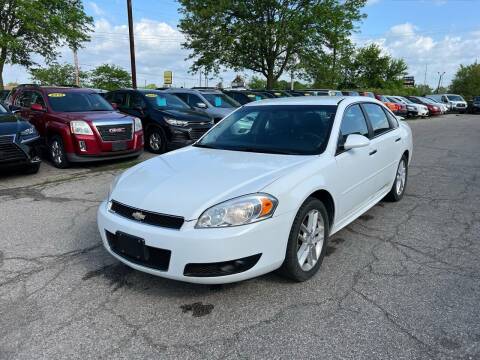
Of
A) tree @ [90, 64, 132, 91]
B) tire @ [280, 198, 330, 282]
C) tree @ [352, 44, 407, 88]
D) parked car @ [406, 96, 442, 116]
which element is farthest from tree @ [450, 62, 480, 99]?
tire @ [280, 198, 330, 282]

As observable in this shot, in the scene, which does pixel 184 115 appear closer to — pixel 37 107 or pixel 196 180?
pixel 37 107

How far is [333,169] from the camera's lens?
144 inches

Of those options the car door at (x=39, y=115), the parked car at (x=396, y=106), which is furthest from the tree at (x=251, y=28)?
the car door at (x=39, y=115)

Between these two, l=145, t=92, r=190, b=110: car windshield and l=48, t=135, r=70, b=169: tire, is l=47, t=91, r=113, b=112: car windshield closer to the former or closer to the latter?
l=48, t=135, r=70, b=169: tire

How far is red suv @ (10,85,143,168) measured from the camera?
8.05 meters

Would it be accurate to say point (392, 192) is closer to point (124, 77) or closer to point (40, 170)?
point (40, 170)

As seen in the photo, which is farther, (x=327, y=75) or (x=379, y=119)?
(x=327, y=75)

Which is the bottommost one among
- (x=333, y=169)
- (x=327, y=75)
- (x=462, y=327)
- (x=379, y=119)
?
(x=462, y=327)

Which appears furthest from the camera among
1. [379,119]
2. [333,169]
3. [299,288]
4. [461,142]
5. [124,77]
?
[124,77]

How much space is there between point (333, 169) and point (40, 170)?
6.63 metres

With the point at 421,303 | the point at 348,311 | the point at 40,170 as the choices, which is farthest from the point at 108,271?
the point at 40,170

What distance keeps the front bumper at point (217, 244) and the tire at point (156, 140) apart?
7406 millimetres

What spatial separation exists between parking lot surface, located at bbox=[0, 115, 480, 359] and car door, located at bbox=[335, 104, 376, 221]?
0.44m

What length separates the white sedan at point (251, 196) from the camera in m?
2.85
